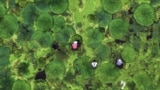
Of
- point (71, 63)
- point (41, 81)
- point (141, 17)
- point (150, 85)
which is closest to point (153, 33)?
point (141, 17)

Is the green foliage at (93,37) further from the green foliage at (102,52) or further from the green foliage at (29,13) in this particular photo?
the green foliage at (29,13)

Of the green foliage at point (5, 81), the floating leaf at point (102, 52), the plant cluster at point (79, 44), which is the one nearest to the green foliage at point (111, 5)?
the plant cluster at point (79, 44)

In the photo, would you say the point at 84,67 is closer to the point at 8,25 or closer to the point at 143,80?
the point at 143,80

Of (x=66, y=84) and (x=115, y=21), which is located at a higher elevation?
(x=115, y=21)

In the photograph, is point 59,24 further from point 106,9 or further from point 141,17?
point 141,17

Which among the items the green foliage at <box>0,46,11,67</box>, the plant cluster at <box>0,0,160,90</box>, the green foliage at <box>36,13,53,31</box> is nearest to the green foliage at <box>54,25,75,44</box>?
the plant cluster at <box>0,0,160,90</box>

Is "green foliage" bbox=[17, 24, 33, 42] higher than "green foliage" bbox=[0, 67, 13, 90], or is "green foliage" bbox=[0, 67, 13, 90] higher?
"green foliage" bbox=[17, 24, 33, 42]

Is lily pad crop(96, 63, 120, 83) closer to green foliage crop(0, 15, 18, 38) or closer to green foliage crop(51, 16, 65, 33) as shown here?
green foliage crop(51, 16, 65, 33)
